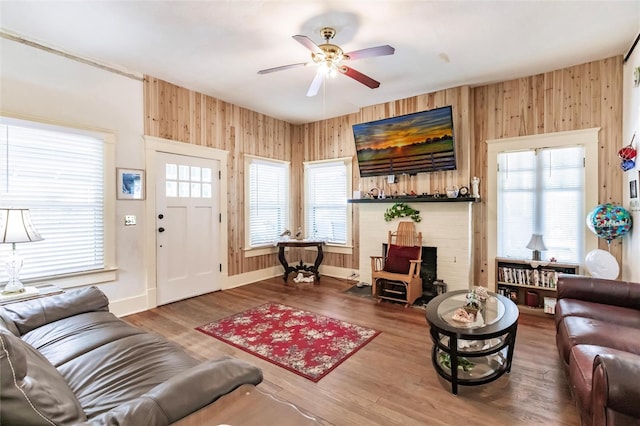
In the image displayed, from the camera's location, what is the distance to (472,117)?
4125mm

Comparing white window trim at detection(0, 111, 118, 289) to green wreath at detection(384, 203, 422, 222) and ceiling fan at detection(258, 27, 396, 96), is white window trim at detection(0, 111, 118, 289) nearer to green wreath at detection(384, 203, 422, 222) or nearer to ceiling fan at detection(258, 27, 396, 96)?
ceiling fan at detection(258, 27, 396, 96)

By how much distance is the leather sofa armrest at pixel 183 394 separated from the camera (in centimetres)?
87

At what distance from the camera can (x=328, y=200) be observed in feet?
18.5

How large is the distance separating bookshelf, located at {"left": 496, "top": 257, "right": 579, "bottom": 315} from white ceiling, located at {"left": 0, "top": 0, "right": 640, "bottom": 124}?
2391 mm

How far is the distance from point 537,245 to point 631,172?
1137 mm

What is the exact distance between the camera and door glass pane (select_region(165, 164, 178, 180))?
4.00 meters

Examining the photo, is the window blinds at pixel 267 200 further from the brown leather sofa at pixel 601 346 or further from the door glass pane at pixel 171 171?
the brown leather sofa at pixel 601 346

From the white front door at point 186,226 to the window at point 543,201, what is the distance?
4.11m

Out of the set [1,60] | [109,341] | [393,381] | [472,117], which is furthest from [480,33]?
[1,60]

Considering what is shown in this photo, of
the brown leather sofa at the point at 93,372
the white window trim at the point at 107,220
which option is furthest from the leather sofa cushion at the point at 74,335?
the white window trim at the point at 107,220

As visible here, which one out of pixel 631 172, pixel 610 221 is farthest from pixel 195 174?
pixel 631 172

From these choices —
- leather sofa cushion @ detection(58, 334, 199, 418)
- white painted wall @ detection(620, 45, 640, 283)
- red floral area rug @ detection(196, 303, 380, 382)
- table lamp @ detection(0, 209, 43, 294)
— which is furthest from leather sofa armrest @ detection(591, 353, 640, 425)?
table lamp @ detection(0, 209, 43, 294)

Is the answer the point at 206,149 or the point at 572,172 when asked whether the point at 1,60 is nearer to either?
the point at 206,149

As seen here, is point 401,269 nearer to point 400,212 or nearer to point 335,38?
point 400,212
